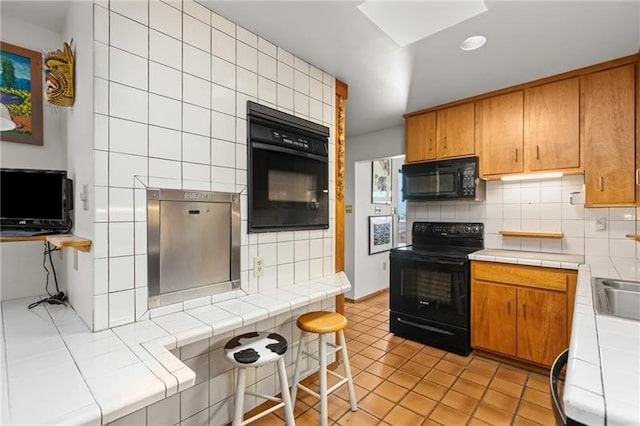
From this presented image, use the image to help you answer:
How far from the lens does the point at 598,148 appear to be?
2307 mm

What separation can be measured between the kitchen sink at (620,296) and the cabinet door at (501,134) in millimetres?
1298

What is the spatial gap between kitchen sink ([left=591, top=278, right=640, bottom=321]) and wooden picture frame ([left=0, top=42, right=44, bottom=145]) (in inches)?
126

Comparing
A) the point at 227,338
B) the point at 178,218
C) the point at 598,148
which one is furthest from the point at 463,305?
the point at 178,218

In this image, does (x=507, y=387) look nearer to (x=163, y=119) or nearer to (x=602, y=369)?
(x=602, y=369)

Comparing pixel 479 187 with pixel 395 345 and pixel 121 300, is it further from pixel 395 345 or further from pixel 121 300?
pixel 121 300

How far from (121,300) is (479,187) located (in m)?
3.00

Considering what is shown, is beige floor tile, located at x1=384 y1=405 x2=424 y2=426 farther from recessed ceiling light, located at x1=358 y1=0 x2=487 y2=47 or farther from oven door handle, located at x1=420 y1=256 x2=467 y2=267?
recessed ceiling light, located at x1=358 y1=0 x2=487 y2=47

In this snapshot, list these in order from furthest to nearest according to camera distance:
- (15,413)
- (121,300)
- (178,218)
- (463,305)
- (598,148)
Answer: (463,305) → (598,148) → (178,218) → (121,300) → (15,413)

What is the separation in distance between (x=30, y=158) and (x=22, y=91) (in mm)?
418

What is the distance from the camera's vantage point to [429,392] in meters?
2.13

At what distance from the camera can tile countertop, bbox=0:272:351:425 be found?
81 cm

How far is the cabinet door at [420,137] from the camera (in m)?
3.20

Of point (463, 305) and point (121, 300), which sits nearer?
point (121, 300)

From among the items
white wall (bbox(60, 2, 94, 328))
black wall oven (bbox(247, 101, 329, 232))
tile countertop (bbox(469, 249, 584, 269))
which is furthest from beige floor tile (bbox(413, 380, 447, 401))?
white wall (bbox(60, 2, 94, 328))
